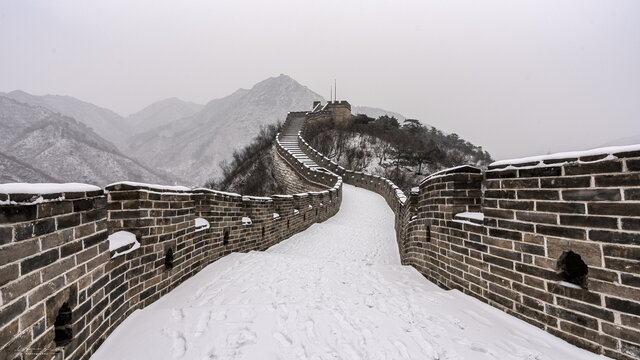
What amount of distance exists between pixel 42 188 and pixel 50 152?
63397mm

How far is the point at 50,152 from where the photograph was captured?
47188mm

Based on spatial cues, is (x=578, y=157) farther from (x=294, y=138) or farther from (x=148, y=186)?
(x=294, y=138)

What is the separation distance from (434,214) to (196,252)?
3.15m

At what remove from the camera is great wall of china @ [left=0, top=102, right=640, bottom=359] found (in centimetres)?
142

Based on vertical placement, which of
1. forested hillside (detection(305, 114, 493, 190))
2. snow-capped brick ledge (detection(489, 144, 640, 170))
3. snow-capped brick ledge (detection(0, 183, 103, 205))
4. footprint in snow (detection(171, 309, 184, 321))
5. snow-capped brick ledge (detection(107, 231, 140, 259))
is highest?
forested hillside (detection(305, 114, 493, 190))

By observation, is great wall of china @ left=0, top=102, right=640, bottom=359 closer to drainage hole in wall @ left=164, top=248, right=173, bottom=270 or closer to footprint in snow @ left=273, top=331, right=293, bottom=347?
A: drainage hole in wall @ left=164, top=248, right=173, bottom=270

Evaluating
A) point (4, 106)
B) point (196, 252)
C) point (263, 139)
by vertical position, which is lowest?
point (196, 252)

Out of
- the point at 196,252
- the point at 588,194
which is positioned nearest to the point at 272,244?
the point at 196,252

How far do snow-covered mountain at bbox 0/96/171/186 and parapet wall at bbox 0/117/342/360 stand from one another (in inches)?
1751

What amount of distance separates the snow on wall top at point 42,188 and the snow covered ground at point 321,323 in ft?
3.71

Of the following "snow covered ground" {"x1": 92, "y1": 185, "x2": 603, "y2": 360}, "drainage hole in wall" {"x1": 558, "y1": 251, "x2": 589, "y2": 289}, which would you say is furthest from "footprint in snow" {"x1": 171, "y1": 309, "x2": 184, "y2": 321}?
"drainage hole in wall" {"x1": 558, "y1": 251, "x2": 589, "y2": 289}

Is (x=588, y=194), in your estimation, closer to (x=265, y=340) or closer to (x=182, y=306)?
(x=265, y=340)

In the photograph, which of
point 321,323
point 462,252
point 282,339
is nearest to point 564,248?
point 462,252

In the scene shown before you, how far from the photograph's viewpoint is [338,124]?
123ft
